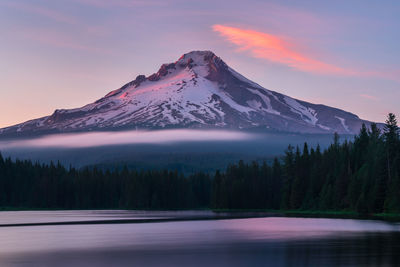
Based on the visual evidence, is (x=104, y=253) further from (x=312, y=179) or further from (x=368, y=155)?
(x=312, y=179)

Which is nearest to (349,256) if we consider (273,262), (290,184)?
(273,262)

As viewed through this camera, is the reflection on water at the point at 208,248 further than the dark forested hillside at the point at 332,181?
No

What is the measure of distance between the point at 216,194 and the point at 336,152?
171 feet

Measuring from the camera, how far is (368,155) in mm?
132000

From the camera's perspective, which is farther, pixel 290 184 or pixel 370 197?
pixel 290 184

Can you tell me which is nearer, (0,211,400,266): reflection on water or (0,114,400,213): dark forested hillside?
(0,211,400,266): reflection on water

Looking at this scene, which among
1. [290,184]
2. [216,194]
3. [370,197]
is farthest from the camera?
[216,194]

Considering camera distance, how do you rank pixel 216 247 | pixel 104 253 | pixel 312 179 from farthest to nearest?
pixel 312 179 < pixel 216 247 < pixel 104 253

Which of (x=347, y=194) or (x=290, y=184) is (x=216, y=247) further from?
(x=290, y=184)

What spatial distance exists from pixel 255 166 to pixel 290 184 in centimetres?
3381

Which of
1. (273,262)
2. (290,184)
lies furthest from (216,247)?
(290,184)

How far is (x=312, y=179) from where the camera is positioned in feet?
496

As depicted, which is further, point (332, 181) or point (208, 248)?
point (332, 181)

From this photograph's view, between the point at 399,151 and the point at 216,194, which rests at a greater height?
the point at 399,151
